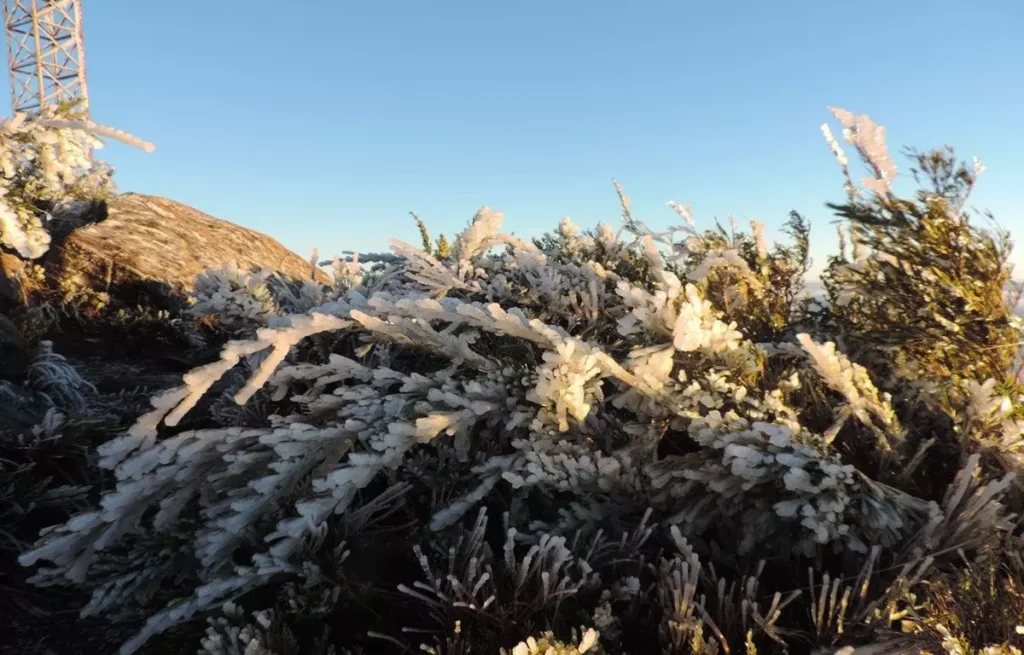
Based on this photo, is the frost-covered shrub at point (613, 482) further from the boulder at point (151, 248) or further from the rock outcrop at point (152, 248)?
the rock outcrop at point (152, 248)

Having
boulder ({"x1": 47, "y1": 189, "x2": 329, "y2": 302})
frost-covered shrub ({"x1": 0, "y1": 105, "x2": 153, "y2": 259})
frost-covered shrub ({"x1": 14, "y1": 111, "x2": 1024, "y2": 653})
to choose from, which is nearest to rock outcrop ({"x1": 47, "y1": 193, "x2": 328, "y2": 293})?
boulder ({"x1": 47, "y1": 189, "x2": 329, "y2": 302})

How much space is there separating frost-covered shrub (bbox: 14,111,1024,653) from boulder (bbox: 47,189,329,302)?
3794 millimetres

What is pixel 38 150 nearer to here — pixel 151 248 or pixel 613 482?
pixel 151 248

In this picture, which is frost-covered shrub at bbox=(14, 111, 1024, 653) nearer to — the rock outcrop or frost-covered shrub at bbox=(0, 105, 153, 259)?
frost-covered shrub at bbox=(0, 105, 153, 259)

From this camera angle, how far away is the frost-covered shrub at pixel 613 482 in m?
2.07

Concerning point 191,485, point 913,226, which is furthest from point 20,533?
point 913,226

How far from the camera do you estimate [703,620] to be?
6.16 ft

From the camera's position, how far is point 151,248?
7488mm

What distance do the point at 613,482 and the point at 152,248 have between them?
708 cm

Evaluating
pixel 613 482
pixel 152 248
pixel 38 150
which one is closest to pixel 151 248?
pixel 152 248

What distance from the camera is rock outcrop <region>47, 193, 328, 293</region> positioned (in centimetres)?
697

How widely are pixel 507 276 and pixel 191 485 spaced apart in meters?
2.15

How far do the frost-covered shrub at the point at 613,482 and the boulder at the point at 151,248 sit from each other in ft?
12.4

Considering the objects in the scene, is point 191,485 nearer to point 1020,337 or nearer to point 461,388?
point 461,388
